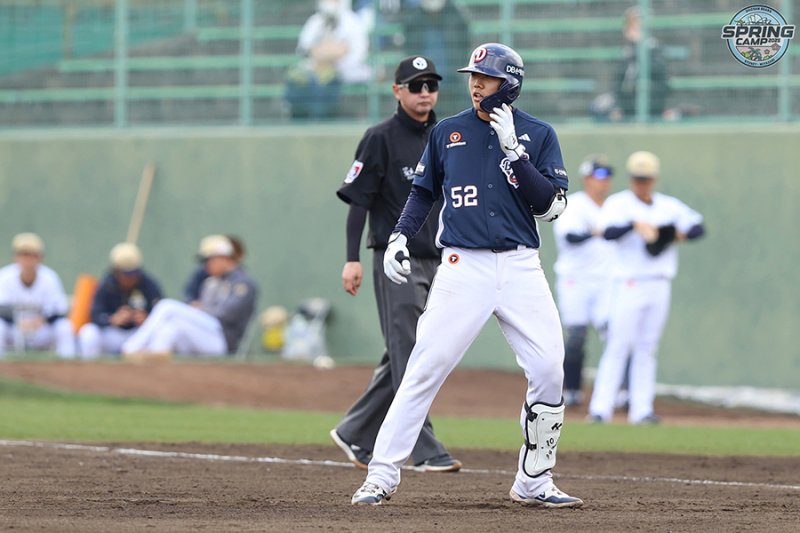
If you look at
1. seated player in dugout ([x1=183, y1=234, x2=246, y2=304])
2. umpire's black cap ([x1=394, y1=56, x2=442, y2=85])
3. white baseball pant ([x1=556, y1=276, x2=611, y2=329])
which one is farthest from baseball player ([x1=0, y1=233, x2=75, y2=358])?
umpire's black cap ([x1=394, y1=56, x2=442, y2=85])

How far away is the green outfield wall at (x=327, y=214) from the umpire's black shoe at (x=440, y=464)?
8848 millimetres

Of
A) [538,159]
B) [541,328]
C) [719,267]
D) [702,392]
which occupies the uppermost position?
[538,159]

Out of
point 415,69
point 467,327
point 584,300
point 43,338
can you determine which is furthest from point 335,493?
point 43,338

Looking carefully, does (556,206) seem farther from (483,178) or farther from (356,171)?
(356,171)

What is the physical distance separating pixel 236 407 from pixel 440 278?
8.38 meters

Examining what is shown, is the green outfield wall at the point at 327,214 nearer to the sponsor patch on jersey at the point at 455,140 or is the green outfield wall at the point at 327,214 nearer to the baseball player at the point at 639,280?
the baseball player at the point at 639,280

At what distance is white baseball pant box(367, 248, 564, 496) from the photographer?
6.96m

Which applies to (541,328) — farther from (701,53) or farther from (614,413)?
(701,53)

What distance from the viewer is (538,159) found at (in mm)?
7141

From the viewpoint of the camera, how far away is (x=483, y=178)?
704 cm

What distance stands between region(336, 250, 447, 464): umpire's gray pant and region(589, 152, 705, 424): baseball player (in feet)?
15.8

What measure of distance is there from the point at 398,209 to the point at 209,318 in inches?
346

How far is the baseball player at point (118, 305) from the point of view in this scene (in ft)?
57.9

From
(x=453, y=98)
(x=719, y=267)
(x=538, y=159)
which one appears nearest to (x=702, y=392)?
(x=719, y=267)
